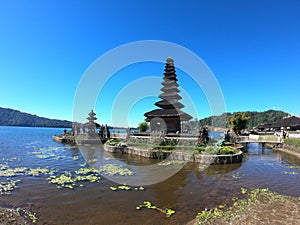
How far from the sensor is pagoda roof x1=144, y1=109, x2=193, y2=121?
84.1ft

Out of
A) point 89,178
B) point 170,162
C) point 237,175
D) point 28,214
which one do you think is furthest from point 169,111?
point 28,214

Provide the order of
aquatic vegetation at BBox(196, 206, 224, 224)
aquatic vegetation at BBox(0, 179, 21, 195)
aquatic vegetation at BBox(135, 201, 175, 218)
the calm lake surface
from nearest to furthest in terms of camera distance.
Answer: aquatic vegetation at BBox(196, 206, 224, 224)
the calm lake surface
aquatic vegetation at BBox(135, 201, 175, 218)
aquatic vegetation at BBox(0, 179, 21, 195)

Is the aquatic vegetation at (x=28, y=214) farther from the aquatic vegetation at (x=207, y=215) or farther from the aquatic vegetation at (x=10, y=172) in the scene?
the aquatic vegetation at (x=10, y=172)

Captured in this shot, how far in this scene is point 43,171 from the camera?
13352 millimetres

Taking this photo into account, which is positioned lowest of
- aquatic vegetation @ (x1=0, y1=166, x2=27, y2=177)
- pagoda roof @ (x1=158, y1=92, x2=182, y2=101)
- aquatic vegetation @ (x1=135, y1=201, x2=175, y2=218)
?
aquatic vegetation @ (x1=0, y1=166, x2=27, y2=177)

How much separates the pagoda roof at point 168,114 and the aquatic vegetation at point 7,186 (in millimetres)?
18162

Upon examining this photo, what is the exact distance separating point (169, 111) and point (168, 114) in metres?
0.61

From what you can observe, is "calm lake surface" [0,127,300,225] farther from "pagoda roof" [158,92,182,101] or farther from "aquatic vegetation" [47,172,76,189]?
"pagoda roof" [158,92,182,101]

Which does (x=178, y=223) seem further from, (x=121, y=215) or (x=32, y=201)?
(x=32, y=201)

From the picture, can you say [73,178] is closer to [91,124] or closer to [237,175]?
[237,175]

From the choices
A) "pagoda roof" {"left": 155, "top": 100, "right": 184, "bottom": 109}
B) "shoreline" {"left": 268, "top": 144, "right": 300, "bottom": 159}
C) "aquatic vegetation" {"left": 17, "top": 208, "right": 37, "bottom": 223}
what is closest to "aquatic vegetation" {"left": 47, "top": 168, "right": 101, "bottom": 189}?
"aquatic vegetation" {"left": 17, "top": 208, "right": 37, "bottom": 223}

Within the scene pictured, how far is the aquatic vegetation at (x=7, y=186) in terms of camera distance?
355 inches

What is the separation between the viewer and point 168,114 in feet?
85.1

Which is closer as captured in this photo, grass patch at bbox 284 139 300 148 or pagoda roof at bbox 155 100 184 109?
grass patch at bbox 284 139 300 148
